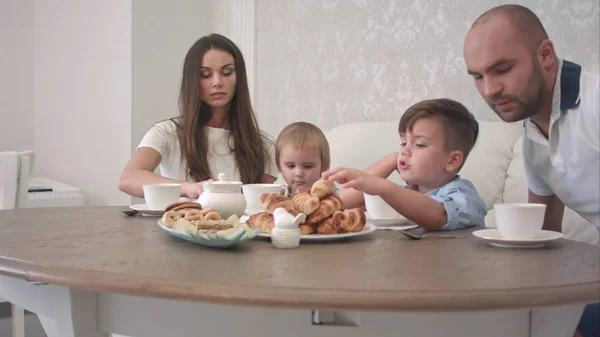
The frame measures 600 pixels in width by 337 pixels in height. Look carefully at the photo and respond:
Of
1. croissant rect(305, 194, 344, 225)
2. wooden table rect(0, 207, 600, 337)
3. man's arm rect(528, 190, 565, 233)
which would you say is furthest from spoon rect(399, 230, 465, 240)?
man's arm rect(528, 190, 565, 233)

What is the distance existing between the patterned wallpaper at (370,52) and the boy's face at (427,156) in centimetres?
87

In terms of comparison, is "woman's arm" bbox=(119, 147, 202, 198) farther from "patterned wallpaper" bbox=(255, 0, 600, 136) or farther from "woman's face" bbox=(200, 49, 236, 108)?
"patterned wallpaper" bbox=(255, 0, 600, 136)

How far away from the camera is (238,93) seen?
2.42 meters

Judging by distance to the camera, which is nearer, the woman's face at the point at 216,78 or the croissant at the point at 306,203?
the croissant at the point at 306,203

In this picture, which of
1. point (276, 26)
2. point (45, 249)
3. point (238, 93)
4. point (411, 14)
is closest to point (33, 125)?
point (276, 26)

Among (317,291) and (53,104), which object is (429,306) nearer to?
(317,291)

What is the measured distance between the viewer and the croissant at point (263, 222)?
1184 millimetres

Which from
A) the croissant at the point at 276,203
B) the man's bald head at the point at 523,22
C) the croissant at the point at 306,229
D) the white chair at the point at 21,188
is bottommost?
the white chair at the point at 21,188

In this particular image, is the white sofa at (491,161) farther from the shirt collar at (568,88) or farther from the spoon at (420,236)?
the spoon at (420,236)

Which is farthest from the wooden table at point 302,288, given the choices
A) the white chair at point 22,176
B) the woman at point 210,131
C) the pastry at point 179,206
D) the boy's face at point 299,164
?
the white chair at point 22,176

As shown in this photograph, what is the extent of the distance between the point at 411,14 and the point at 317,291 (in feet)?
6.98

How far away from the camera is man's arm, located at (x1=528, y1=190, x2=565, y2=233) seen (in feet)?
5.72

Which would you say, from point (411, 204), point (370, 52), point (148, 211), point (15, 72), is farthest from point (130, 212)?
point (15, 72)

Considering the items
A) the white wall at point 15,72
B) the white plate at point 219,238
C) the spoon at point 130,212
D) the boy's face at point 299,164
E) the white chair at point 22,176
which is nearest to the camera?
the white plate at point 219,238
